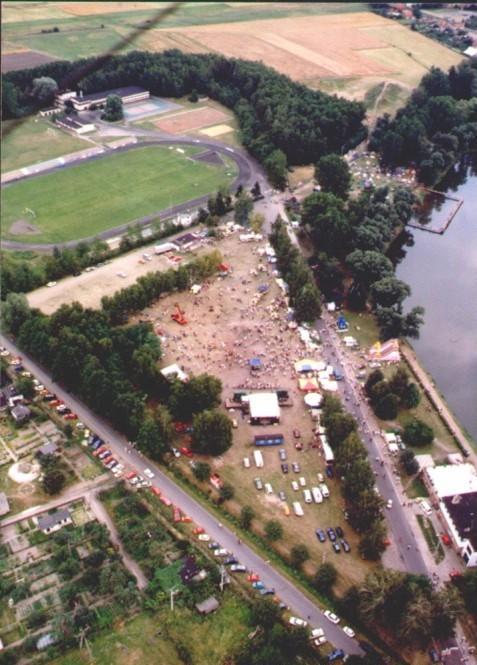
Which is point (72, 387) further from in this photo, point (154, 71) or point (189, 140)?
point (154, 71)

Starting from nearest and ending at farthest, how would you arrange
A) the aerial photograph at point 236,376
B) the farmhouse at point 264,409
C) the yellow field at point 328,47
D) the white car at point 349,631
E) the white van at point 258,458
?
the white car at point 349,631
the aerial photograph at point 236,376
the white van at point 258,458
the farmhouse at point 264,409
the yellow field at point 328,47

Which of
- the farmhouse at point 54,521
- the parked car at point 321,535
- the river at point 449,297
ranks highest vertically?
the river at point 449,297

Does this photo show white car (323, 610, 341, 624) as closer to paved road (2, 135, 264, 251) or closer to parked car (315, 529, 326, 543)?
parked car (315, 529, 326, 543)

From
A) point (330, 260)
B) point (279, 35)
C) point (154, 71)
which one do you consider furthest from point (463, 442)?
point (279, 35)

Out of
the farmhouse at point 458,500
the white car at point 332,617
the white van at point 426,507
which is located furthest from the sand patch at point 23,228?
the white car at point 332,617

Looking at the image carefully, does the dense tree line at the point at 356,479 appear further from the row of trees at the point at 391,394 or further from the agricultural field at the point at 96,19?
the agricultural field at the point at 96,19

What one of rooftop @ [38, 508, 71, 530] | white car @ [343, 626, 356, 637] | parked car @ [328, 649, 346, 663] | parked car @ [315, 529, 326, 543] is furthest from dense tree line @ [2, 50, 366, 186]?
parked car @ [328, 649, 346, 663]
